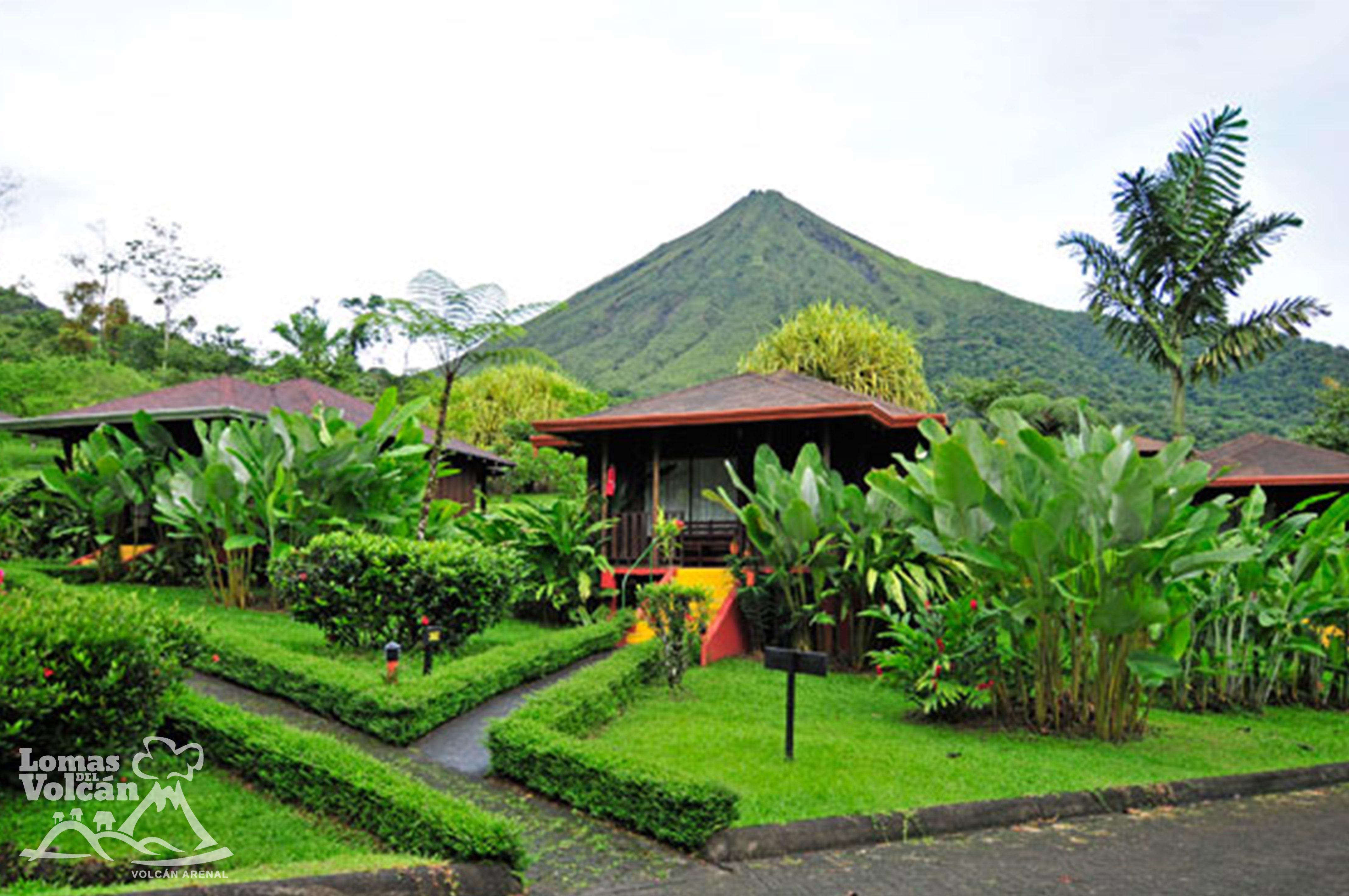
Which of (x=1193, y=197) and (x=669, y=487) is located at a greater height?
(x=1193, y=197)

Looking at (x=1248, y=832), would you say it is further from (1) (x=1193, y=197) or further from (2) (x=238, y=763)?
(1) (x=1193, y=197)

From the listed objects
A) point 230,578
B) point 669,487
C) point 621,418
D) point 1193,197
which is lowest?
point 230,578

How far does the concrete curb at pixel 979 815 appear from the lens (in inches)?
197

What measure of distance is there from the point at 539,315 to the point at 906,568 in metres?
5.65

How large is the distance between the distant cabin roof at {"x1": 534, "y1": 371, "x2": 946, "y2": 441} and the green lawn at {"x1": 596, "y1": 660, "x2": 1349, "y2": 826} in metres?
4.11

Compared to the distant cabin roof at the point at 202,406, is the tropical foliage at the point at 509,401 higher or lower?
higher

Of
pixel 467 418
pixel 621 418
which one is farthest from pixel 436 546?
pixel 467 418

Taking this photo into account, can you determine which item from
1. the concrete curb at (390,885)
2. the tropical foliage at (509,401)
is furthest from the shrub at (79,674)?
the tropical foliage at (509,401)

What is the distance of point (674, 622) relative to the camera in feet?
29.2

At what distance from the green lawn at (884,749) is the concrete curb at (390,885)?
1386 millimetres

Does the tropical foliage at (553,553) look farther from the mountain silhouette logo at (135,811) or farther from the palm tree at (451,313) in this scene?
the mountain silhouette logo at (135,811)

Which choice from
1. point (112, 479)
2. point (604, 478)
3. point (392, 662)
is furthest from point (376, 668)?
point (112, 479)

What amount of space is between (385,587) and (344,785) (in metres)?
4.23

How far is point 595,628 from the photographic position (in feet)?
35.5
